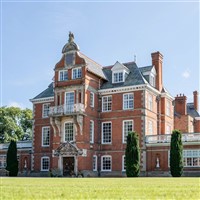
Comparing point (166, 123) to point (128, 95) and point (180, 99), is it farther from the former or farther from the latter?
point (180, 99)

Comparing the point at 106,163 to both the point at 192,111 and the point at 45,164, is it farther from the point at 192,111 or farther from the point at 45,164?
the point at 192,111

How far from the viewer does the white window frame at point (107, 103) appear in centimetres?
4150

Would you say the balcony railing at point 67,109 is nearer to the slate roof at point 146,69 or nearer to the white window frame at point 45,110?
the white window frame at point 45,110

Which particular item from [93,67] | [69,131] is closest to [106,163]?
[69,131]

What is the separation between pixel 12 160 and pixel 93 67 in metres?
14.1

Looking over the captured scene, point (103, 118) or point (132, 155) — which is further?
point (103, 118)

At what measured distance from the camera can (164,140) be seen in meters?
37.6

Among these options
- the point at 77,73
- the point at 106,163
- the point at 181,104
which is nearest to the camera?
the point at 77,73

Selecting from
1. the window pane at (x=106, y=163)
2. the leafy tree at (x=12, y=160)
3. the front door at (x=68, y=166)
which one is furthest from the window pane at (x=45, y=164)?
the window pane at (x=106, y=163)

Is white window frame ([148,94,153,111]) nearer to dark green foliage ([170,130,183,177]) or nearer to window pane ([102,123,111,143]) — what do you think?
window pane ([102,123,111,143])

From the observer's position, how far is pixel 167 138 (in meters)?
37.7

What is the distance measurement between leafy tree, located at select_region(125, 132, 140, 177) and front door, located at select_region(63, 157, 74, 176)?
6569 mm

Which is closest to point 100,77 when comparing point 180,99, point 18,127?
point 180,99

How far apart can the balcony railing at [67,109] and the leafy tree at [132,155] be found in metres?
5.88
